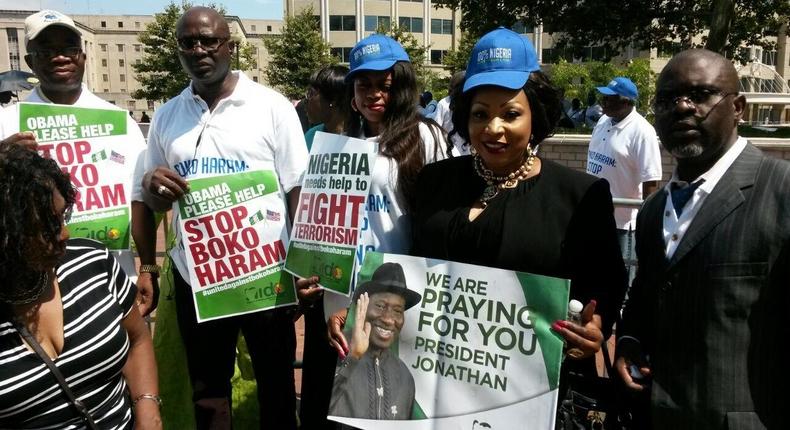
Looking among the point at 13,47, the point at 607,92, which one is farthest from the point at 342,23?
the point at 607,92

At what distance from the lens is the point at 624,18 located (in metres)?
21.0

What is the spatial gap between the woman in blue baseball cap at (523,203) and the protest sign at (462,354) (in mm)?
110

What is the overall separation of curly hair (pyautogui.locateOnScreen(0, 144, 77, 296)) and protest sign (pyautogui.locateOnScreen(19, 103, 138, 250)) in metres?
1.13

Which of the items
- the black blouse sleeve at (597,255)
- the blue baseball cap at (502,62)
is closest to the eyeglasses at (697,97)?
the black blouse sleeve at (597,255)

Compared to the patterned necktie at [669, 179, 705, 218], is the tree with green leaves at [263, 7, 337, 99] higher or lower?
higher

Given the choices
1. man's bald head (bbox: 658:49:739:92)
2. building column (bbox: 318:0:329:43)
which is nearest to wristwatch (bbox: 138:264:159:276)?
man's bald head (bbox: 658:49:739:92)

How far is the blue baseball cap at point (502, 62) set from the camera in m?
2.19

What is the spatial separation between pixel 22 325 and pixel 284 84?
4100cm

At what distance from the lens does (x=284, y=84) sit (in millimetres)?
41750

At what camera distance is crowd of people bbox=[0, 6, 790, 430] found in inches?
73.8

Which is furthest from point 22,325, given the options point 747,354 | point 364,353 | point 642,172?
point 642,172

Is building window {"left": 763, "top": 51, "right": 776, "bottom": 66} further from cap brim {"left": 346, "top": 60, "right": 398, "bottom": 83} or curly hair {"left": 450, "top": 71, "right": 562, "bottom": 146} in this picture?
curly hair {"left": 450, "top": 71, "right": 562, "bottom": 146}

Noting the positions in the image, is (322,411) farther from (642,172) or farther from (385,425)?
(642,172)

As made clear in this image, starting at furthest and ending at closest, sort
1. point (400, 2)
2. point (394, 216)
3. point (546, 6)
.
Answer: point (400, 2)
point (546, 6)
point (394, 216)
